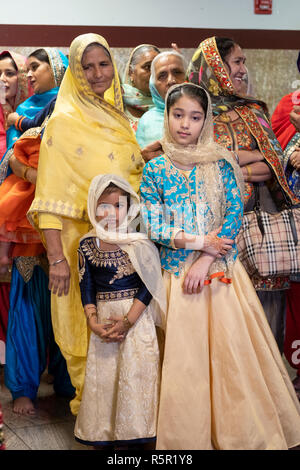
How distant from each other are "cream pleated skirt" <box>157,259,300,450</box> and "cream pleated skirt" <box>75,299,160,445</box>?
0.06m

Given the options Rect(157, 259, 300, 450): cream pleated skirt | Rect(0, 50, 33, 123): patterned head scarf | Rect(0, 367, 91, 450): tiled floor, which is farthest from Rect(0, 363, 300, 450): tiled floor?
Rect(0, 50, 33, 123): patterned head scarf

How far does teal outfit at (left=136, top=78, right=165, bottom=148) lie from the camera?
2.93 meters

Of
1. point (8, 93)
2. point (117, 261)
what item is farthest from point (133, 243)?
point (8, 93)

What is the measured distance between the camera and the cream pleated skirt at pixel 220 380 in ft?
7.75

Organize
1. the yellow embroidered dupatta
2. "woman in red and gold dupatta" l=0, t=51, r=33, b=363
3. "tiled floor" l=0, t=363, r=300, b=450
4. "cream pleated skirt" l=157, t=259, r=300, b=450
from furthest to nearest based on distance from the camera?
"woman in red and gold dupatta" l=0, t=51, r=33, b=363 < "tiled floor" l=0, t=363, r=300, b=450 < the yellow embroidered dupatta < "cream pleated skirt" l=157, t=259, r=300, b=450

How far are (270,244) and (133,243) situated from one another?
60 centimetres

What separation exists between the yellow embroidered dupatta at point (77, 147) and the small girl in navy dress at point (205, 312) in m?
0.23

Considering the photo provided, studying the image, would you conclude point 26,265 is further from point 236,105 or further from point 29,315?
point 236,105

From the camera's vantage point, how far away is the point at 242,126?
9.11 ft

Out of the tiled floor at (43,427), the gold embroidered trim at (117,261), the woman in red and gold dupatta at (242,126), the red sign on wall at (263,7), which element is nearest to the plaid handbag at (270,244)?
the woman in red and gold dupatta at (242,126)

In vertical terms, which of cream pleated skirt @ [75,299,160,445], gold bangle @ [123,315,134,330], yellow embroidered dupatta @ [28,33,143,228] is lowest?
cream pleated skirt @ [75,299,160,445]

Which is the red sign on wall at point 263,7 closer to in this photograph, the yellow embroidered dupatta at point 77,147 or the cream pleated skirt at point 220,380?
the yellow embroidered dupatta at point 77,147

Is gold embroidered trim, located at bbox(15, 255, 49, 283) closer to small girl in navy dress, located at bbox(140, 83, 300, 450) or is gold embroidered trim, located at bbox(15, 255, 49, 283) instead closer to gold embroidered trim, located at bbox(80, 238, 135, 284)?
gold embroidered trim, located at bbox(80, 238, 135, 284)

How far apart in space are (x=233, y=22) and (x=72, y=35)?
88cm
